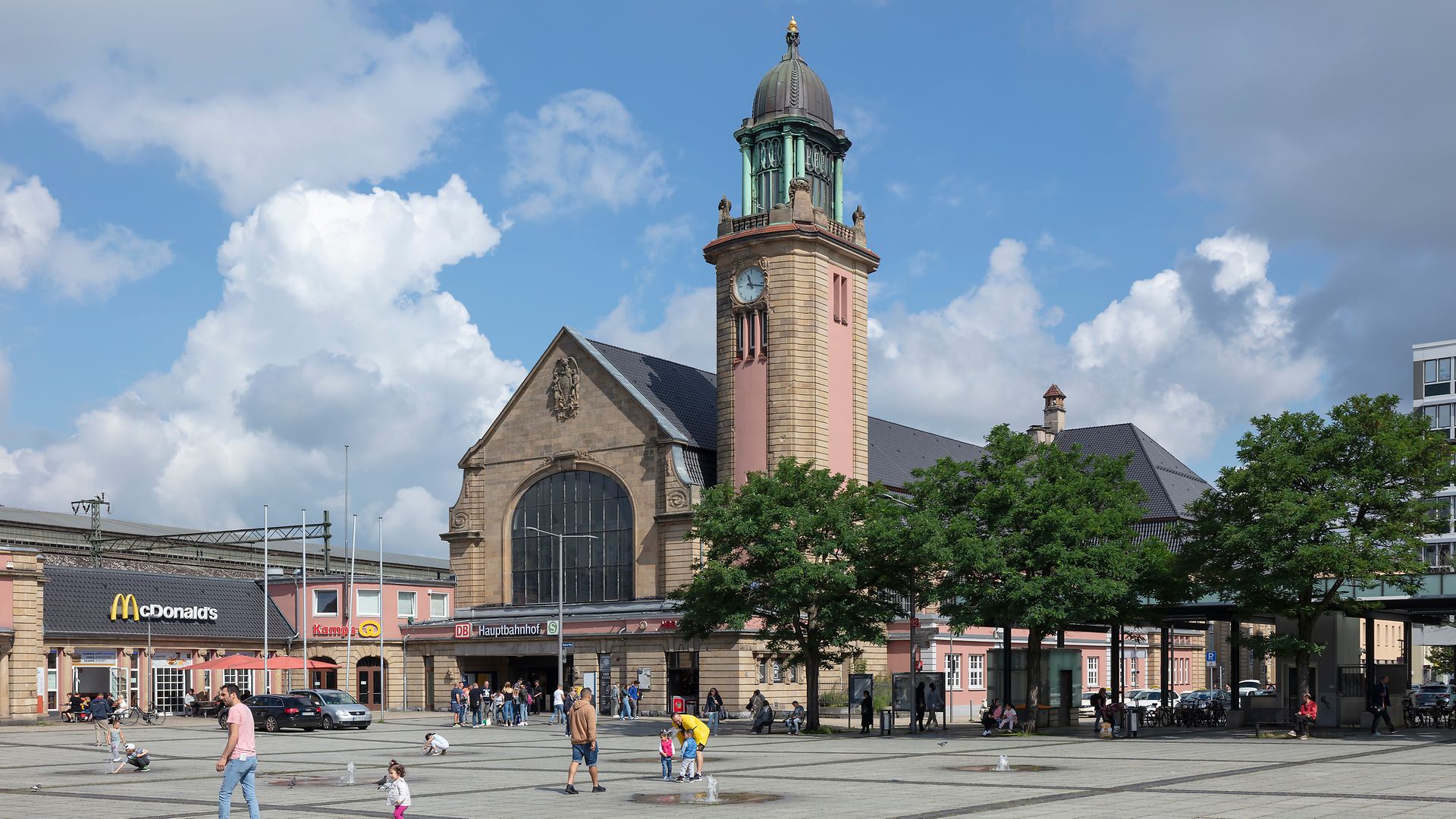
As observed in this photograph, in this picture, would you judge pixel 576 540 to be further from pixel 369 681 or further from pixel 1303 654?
pixel 1303 654

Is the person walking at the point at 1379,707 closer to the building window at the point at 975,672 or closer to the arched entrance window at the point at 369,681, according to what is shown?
the building window at the point at 975,672

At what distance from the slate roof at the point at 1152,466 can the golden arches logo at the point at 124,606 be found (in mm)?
55031

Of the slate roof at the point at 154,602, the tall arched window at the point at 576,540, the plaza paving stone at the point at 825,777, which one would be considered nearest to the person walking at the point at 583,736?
the plaza paving stone at the point at 825,777

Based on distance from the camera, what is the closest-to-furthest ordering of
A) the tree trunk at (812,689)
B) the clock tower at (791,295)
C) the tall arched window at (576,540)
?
the tree trunk at (812,689), the clock tower at (791,295), the tall arched window at (576,540)

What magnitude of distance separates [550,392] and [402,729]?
91.7ft

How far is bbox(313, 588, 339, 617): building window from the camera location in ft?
280

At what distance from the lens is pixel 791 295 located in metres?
75.5

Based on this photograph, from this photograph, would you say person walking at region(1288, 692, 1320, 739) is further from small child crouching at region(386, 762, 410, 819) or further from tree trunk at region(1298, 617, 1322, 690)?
small child crouching at region(386, 762, 410, 819)

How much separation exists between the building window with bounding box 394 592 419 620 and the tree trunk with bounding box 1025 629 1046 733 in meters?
43.6

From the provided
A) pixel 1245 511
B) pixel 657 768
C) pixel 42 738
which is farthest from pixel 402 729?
pixel 1245 511

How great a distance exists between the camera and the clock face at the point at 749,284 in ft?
251

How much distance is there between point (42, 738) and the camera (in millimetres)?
53438

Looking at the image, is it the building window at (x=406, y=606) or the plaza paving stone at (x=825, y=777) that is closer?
the plaza paving stone at (x=825, y=777)

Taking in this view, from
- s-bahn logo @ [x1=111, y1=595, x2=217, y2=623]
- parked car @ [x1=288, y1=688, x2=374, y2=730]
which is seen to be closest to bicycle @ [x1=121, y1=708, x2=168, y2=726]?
s-bahn logo @ [x1=111, y1=595, x2=217, y2=623]
